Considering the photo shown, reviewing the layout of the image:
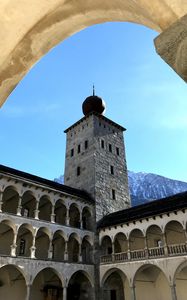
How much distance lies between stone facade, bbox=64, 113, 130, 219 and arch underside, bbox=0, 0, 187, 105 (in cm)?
2303

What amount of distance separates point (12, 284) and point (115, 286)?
8275 mm

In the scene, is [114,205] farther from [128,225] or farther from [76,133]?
[76,133]

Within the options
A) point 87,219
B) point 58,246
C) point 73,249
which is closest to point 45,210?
point 58,246

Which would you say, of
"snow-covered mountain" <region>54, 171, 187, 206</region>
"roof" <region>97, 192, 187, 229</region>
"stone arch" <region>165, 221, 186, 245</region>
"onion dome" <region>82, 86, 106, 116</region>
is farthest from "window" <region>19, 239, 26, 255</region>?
"snow-covered mountain" <region>54, 171, 187, 206</region>

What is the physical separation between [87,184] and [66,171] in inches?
179

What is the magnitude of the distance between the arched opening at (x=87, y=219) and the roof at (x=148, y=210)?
0.83 m

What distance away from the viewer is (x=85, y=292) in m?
21.4

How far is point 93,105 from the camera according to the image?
32.1 metres

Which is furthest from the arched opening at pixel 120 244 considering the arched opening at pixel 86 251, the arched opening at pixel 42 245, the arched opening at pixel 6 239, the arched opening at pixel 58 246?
the arched opening at pixel 6 239

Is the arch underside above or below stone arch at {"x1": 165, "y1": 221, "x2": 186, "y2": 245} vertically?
below

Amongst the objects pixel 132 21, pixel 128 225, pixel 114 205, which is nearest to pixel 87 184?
pixel 114 205

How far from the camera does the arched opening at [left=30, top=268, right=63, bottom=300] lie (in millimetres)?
20312

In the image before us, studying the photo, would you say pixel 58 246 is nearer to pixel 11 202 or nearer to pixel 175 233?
pixel 11 202

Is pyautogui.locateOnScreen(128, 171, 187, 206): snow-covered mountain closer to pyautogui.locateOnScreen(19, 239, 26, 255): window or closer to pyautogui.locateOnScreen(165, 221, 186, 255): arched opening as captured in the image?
pyautogui.locateOnScreen(165, 221, 186, 255): arched opening
